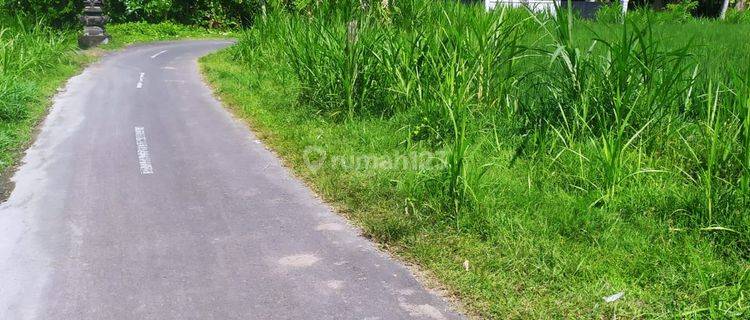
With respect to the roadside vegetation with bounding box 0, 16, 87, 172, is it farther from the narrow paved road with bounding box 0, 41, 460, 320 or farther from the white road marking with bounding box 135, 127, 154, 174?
the white road marking with bounding box 135, 127, 154, 174

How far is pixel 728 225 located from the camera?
15.0ft

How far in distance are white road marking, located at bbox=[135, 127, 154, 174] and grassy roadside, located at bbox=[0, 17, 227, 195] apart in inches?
48.4

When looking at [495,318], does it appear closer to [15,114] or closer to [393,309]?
[393,309]

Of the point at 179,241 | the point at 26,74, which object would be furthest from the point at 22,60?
the point at 179,241

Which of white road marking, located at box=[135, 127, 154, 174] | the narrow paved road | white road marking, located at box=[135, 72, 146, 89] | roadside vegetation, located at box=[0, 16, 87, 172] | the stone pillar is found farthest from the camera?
the stone pillar

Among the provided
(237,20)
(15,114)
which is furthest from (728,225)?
(237,20)

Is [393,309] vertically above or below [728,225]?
below

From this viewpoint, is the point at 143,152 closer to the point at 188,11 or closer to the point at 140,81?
the point at 140,81

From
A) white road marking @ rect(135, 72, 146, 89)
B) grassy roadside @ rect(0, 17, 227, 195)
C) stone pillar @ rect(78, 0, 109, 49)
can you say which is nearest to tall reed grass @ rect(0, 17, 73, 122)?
grassy roadside @ rect(0, 17, 227, 195)

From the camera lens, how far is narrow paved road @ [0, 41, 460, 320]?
4094 mm

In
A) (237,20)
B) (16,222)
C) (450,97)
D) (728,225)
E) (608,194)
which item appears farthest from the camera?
(237,20)

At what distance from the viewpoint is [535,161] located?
6199 millimetres

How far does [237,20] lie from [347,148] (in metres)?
22.9

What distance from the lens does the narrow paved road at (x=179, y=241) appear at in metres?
4.09
